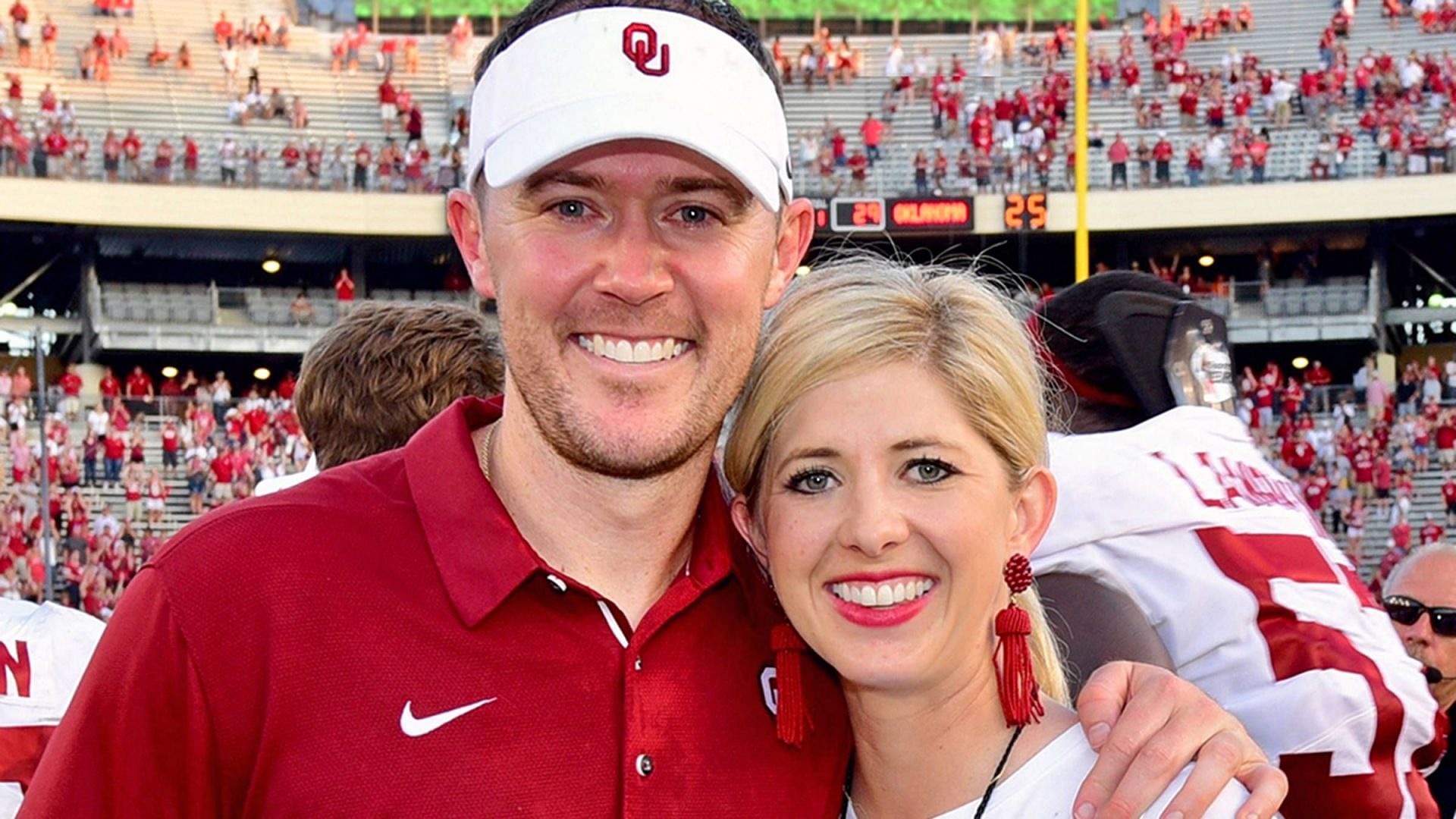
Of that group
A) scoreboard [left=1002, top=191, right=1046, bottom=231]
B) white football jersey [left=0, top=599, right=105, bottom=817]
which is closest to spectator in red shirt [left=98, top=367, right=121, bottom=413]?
scoreboard [left=1002, top=191, right=1046, bottom=231]

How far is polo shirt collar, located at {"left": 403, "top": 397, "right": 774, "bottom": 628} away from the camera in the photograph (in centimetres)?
204

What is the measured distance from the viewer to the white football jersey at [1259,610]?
2.62 meters

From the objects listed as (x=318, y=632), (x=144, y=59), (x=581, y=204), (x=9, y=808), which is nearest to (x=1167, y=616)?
(x=581, y=204)

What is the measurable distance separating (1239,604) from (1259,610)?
3 cm

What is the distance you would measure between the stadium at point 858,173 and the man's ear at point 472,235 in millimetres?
20854

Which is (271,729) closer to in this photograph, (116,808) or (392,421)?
(116,808)

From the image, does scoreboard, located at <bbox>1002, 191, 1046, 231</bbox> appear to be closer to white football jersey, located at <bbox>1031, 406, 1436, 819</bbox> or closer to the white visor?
white football jersey, located at <bbox>1031, 406, 1436, 819</bbox>

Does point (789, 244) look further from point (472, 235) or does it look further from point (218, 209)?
point (218, 209)

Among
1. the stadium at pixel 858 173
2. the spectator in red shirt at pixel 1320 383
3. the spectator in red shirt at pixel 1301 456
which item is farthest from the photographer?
the stadium at pixel 858 173

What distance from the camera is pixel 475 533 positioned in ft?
6.88

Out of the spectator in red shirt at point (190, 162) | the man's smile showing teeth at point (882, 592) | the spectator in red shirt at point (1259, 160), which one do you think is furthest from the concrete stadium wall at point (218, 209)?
the man's smile showing teeth at point (882, 592)

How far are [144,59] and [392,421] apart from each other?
28938 millimetres

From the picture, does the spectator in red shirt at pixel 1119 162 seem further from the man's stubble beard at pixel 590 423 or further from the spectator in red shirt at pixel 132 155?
the man's stubble beard at pixel 590 423

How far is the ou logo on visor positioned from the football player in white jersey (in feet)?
3.50
